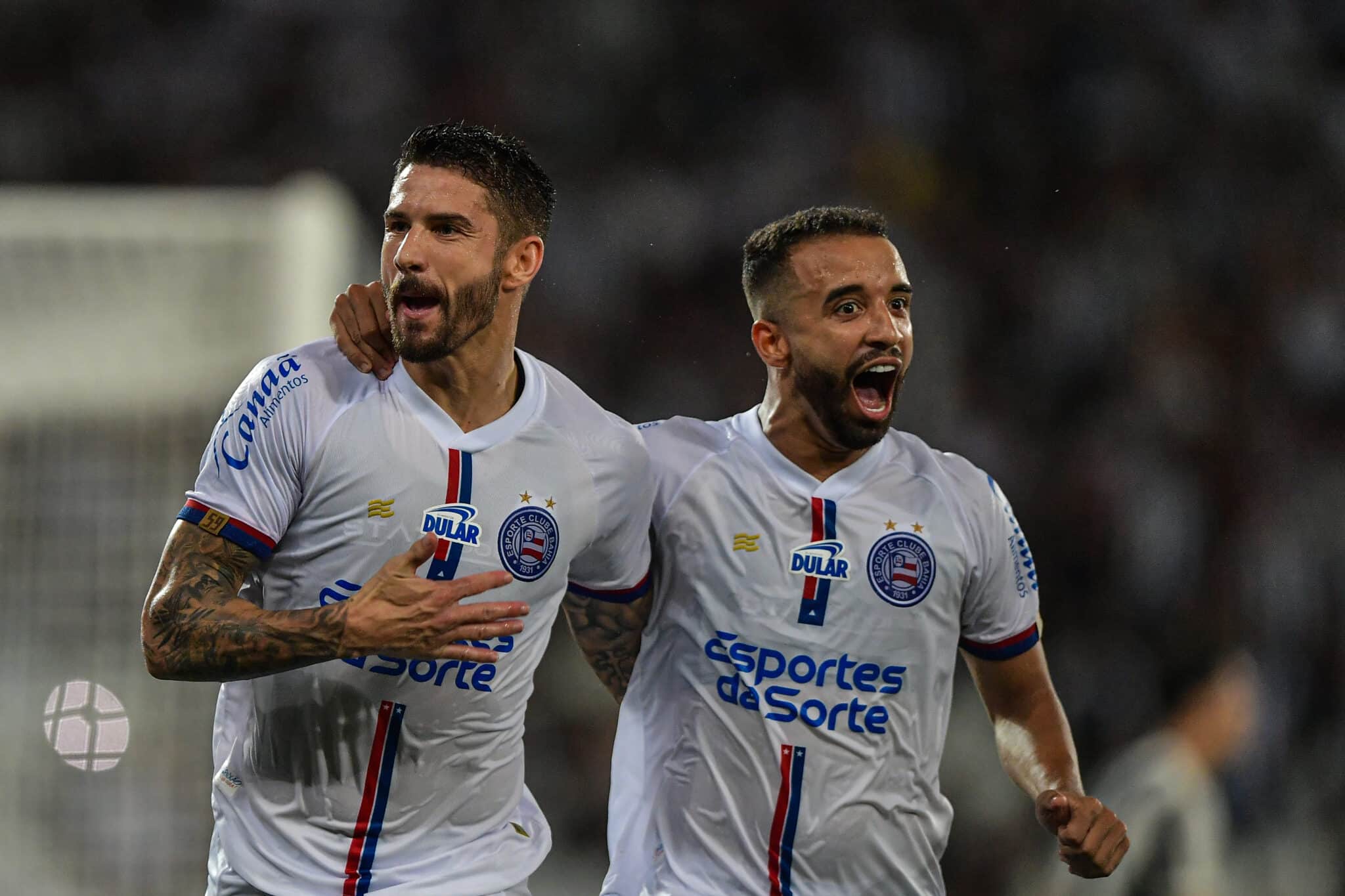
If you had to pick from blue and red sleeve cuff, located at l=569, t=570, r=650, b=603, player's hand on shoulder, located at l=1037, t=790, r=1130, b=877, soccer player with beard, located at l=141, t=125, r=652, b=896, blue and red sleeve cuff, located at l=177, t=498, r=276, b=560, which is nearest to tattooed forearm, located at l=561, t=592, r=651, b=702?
blue and red sleeve cuff, located at l=569, t=570, r=650, b=603

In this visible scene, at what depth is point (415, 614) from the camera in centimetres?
241

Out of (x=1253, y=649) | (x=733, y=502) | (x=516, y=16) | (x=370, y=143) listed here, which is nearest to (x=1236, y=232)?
(x=1253, y=649)

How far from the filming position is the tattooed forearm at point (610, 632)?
127 inches

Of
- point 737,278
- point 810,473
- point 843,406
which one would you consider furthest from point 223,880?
point 737,278

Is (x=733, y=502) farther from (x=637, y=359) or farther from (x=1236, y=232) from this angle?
(x=1236, y=232)

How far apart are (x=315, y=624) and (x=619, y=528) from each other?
31.8 inches

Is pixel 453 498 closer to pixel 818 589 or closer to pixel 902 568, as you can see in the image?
pixel 818 589

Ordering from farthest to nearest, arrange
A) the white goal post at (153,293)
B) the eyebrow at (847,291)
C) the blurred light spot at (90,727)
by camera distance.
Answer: the white goal post at (153,293)
the blurred light spot at (90,727)
the eyebrow at (847,291)

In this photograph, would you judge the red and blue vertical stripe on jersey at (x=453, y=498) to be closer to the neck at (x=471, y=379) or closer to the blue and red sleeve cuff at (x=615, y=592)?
the neck at (x=471, y=379)

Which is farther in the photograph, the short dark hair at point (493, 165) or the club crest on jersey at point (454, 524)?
the short dark hair at point (493, 165)

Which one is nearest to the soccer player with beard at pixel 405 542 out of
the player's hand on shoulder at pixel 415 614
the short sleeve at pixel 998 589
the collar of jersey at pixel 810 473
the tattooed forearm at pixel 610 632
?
the player's hand on shoulder at pixel 415 614

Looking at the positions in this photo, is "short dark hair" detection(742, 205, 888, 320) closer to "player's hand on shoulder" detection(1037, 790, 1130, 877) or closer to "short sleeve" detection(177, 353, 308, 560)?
"short sleeve" detection(177, 353, 308, 560)

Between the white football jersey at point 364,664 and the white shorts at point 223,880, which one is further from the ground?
the white football jersey at point 364,664

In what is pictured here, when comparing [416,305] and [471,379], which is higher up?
[416,305]
